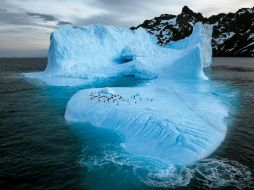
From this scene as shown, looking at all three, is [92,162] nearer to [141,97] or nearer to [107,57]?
[141,97]

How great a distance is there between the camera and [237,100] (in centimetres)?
2684

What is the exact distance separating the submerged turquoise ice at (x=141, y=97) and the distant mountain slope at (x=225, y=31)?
338 ft

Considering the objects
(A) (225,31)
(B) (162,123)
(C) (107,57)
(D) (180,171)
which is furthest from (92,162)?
(A) (225,31)

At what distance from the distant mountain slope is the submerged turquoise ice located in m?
103

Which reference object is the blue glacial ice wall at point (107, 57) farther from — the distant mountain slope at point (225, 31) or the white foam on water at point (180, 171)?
the distant mountain slope at point (225, 31)

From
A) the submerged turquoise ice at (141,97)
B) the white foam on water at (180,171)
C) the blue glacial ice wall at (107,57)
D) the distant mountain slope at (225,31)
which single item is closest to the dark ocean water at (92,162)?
the white foam on water at (180,171)

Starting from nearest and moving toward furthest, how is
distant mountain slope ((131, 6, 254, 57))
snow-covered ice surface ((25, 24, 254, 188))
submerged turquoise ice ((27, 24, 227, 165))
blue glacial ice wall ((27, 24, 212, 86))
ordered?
snow-covered ice surface ((25, 24, 254, 188)) → submerged turquoise ice ((27, 24, 227, 165)) → blue glacial ice wall ((27, 24, 212, 86)) → distant mountain slope ((131, 6, 254, 57))

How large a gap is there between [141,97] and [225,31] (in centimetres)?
16803

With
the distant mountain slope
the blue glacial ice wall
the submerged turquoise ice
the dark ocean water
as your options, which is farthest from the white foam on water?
the distant mountain slope

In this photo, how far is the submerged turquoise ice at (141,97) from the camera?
46.5 feet

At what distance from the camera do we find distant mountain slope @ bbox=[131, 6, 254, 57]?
481 ft

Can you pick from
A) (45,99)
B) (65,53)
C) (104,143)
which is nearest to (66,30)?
(65,53)

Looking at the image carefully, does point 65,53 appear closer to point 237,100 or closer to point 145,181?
point 237,100

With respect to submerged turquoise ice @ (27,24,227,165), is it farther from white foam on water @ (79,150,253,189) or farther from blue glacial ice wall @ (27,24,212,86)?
white foam on water @ (79,150,253,189)
